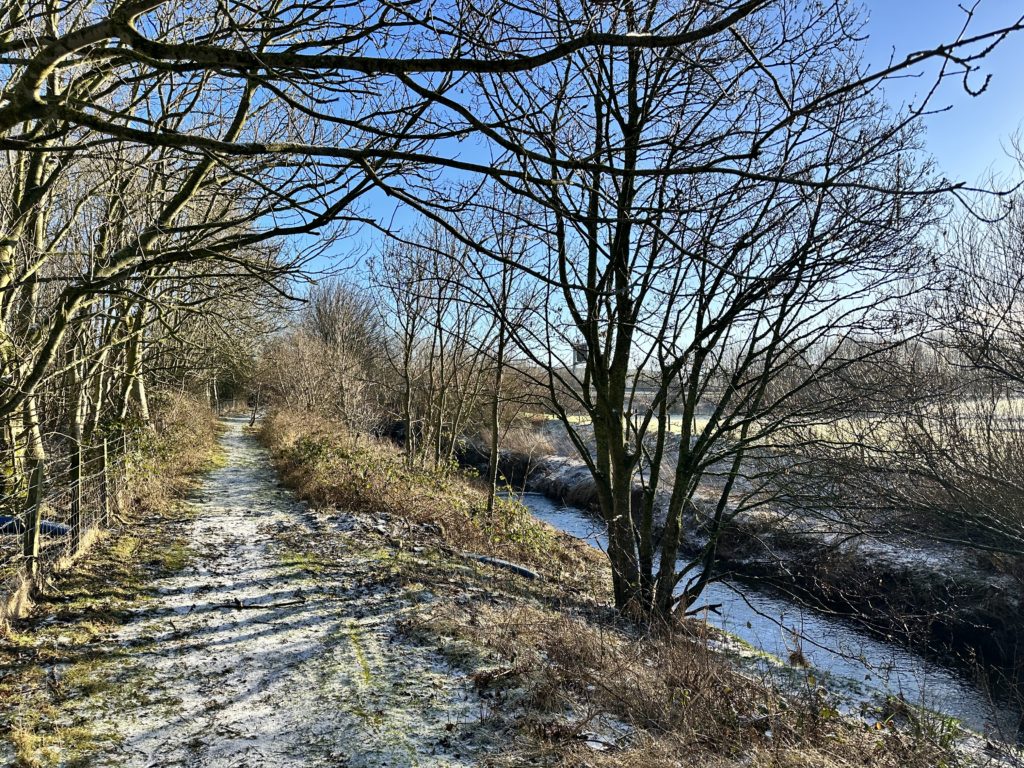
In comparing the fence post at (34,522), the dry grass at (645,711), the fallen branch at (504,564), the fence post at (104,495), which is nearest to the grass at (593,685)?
the dry grass at (645,711)

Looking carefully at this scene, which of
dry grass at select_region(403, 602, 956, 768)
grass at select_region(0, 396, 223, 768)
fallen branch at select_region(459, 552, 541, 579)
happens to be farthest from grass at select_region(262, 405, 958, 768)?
grass at select_region(0, 396, 223, 768)

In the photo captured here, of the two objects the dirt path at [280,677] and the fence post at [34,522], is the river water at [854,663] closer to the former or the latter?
the dirt path at [280,677]

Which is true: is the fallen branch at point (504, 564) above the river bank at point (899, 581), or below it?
above

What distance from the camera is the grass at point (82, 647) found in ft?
11.5

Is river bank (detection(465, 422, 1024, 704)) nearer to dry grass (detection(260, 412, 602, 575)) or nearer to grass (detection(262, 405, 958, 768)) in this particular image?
dry grass (detection(260, 412, 602, 575))

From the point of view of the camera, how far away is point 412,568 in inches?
281

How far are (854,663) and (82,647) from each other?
895cm

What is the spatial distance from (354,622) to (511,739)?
225 cm

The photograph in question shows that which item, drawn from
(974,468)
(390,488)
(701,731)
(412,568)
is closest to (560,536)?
(390,488)

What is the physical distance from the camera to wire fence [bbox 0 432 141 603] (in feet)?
16.9

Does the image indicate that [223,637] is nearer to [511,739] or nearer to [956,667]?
[511,739]

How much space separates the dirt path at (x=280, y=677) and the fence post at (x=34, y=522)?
3.36ft

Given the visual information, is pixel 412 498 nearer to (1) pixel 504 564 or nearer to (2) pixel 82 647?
(1) pixel 504 564

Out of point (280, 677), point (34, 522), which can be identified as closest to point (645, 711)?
point (280, 677)
